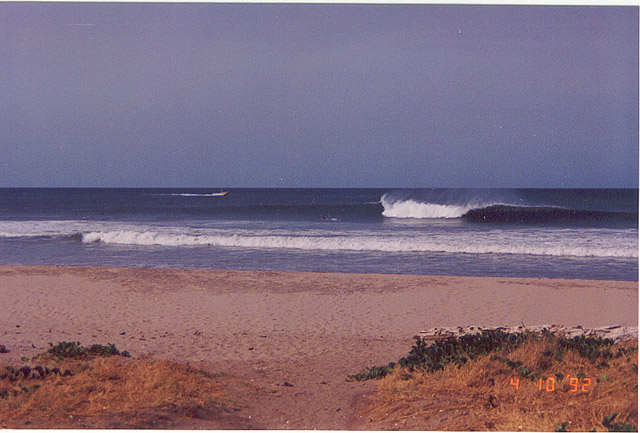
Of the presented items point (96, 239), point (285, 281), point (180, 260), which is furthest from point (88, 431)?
point (96, 239)

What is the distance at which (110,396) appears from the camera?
Answer: 4602mm

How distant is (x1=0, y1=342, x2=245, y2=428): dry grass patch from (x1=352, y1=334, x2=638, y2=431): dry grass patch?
1.57m

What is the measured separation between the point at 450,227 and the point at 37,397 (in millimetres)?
23716

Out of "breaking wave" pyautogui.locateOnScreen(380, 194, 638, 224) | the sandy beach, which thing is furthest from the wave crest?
the sandy beach

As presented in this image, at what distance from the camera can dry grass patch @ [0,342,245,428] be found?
4230mm

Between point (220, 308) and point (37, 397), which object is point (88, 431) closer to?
point (37, 397)

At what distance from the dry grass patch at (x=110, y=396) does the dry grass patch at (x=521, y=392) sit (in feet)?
5.14

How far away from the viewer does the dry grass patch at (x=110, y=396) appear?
13.9ft

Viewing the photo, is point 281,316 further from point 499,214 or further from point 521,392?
point 499,214

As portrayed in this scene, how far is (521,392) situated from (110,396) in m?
3.53
